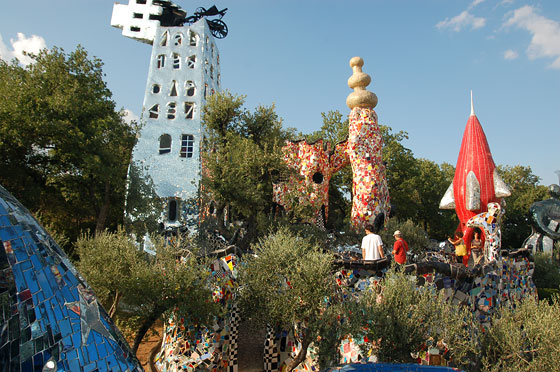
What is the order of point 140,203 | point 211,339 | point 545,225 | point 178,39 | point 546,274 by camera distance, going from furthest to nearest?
point 545,225
point 178,39
point 140,203
point 546,274
point 211,339

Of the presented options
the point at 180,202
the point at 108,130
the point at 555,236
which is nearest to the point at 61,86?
the point at 108,130

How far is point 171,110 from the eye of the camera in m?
19.7

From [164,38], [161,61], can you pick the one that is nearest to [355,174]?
[161,61]

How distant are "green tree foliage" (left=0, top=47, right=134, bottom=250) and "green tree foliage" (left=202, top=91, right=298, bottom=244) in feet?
14.0

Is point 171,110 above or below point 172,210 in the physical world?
above

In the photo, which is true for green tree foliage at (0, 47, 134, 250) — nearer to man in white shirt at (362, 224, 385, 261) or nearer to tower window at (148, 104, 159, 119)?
tower window at (148, 104, 159, 119)

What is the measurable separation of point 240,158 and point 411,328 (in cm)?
1130

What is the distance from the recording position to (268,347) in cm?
823

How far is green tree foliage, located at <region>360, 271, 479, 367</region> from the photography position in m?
5.98

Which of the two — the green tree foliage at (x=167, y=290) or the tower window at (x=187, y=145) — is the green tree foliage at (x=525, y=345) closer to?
the green tree foliage at (x=167, y=290)

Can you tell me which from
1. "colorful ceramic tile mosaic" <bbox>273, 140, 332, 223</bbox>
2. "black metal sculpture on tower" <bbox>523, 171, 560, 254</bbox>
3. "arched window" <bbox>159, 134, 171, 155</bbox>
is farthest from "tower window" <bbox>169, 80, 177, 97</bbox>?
"black metal sculpture on tower" <bbox>523, 171, 560, 254</bbox>

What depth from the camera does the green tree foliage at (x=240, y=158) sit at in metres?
15.9

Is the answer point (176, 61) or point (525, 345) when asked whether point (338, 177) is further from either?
point (525, 345)

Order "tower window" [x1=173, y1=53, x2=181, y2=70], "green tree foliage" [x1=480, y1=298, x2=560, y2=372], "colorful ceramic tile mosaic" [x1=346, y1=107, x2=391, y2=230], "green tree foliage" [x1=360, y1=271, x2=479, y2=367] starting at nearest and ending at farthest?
1. "green tree foliage" [x1=480, y1=298, x2=560, y2=372]
2. "green tree foliage" [x1=360, y1=271, x2=479, y2=367]
3. "colorful ceramic tile mosaic" [x1=346, y1=107, x2=391, y2=230]
4. "tower window" [x1=173, y1=53, x2=181, y2=70]
